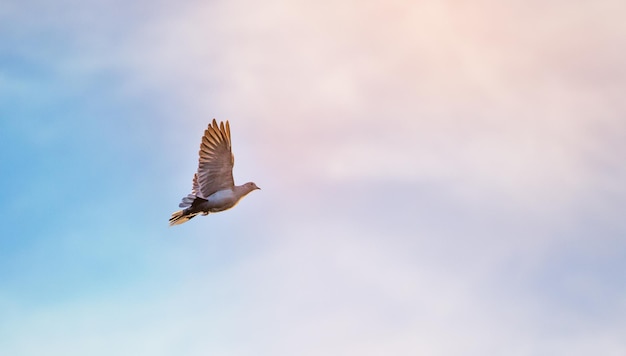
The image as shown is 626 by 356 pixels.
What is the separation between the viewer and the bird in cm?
4712

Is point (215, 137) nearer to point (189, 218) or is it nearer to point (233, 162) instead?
point (233, 162)

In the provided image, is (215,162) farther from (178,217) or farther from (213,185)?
(178,217)

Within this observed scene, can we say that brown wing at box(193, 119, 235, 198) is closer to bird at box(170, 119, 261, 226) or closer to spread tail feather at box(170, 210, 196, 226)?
bird at box(170, 119, 261, 226)

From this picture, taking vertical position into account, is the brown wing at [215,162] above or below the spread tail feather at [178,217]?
above

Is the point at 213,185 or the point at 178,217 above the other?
the point at 213,185

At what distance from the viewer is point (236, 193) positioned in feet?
160

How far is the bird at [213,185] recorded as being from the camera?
4712cm

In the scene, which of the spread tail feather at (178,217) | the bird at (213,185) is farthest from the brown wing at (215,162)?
the spread tail feather at (178,217)

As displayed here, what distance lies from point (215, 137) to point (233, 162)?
1795mm

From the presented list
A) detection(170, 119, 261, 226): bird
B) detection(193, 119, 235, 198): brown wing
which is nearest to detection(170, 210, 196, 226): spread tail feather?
detection(170, 119, 261, 226): bird

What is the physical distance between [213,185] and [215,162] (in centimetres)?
149

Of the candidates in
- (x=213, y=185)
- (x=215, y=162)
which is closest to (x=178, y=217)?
(x=213, y=185)

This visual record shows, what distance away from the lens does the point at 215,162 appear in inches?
1879

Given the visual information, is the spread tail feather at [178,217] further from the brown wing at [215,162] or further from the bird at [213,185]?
the brown wing at [215,162]
